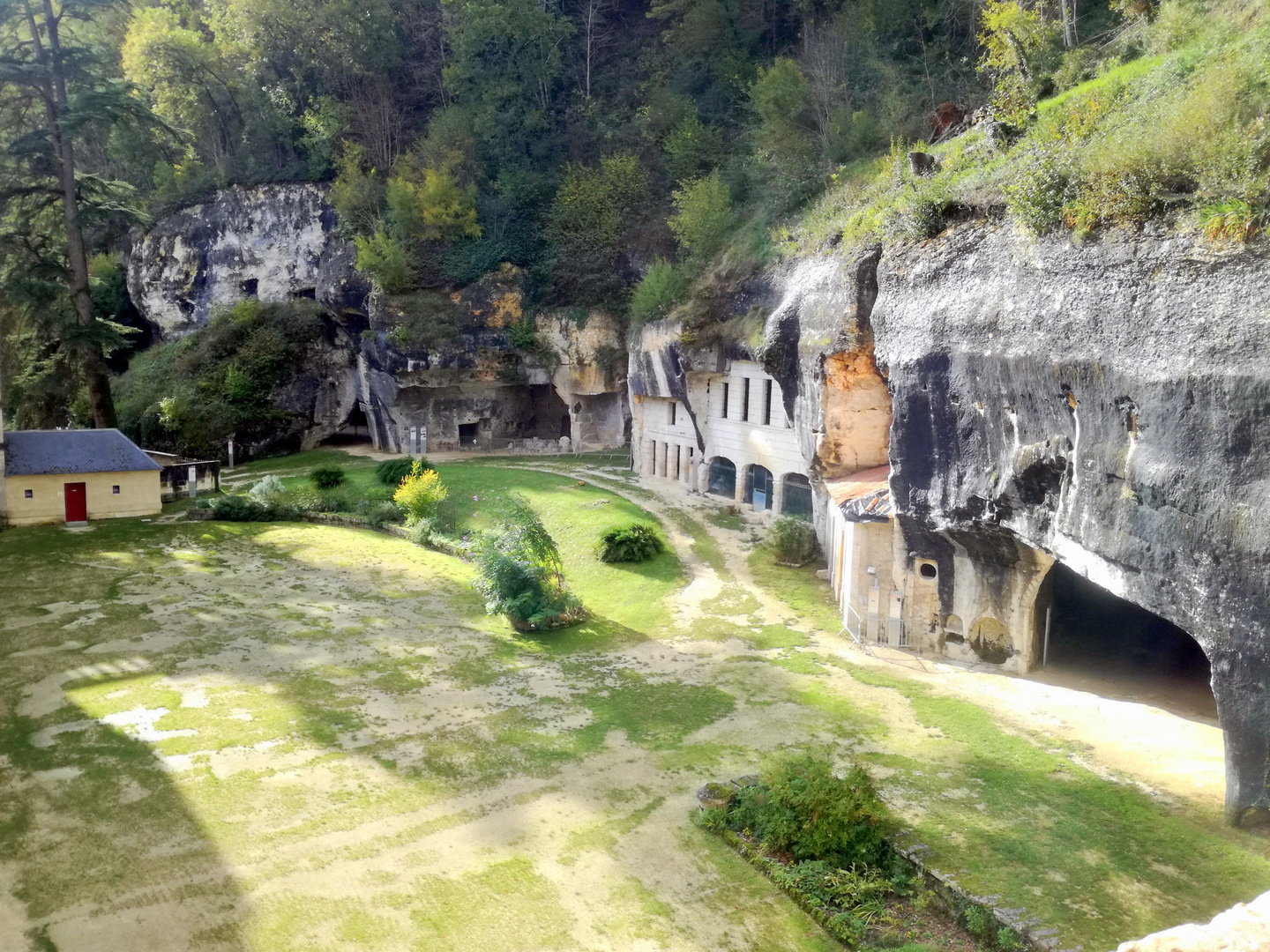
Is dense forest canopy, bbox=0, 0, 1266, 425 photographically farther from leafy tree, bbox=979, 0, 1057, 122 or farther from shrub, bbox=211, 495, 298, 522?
shrub, bbox=211, 495, 298, 522

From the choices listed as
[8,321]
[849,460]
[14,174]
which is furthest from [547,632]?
[8,321]

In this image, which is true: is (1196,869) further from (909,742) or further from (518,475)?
(518,475)

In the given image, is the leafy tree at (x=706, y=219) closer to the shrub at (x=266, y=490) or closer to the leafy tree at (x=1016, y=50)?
the leafy tree at (x=1016, y=50)

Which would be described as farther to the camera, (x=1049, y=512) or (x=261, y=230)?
(x=261, y=230)

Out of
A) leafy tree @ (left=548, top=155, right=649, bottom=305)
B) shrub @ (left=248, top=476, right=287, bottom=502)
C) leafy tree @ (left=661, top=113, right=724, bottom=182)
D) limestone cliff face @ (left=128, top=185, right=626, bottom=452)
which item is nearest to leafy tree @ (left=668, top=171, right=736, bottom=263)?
leafy tree @ (left=661, top=113, right=724, bottom=182)

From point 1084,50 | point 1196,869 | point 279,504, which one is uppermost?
point 1084,50

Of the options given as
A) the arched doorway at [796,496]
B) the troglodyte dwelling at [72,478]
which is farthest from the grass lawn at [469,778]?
the troglodyte dwelling at [72,478]

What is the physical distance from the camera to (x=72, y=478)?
31.1m

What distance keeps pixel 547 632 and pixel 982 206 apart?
13394 millimetres

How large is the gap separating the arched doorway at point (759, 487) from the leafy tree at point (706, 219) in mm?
8722

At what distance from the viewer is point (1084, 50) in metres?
20.6

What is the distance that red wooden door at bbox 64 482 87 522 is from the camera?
31094 mm

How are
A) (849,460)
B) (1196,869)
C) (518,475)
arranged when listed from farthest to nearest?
(518,475), (849,460), (1196,869)

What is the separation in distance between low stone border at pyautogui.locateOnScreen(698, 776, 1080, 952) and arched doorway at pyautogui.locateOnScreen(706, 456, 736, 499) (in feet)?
68.7
